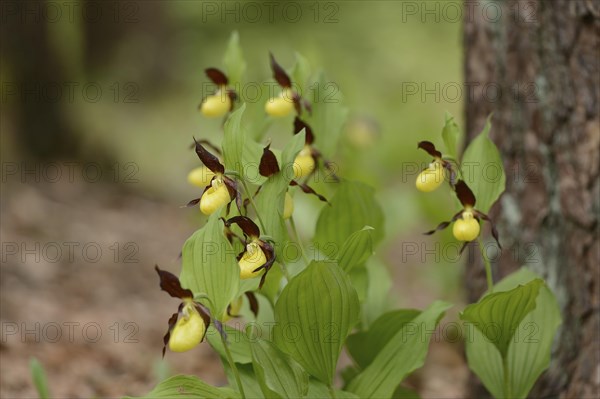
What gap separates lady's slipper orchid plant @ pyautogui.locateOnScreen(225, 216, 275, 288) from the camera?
3.65 feet

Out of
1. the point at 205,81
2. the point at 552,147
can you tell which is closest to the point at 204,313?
the point at 552,147

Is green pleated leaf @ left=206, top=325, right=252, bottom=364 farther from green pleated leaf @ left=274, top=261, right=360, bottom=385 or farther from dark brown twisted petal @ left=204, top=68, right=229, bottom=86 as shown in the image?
dark brown twisted petal @ left=204, top=68, right=229, bottom=86

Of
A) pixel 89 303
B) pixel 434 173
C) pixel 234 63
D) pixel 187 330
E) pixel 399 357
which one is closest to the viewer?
pixel 187 330

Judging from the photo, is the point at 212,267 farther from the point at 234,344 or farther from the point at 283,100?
the point at 283,100

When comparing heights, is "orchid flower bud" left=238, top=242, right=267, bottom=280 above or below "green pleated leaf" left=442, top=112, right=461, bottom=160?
below

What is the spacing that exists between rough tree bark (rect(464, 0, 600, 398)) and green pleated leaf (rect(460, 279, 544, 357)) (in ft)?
1.45

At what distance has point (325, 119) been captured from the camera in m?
→ 1.45

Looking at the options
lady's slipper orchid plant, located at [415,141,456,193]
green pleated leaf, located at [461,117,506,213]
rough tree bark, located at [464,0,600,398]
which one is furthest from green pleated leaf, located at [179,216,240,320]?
rough tree bark, located at [464,0,600,398]

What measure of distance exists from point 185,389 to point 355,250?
392mm

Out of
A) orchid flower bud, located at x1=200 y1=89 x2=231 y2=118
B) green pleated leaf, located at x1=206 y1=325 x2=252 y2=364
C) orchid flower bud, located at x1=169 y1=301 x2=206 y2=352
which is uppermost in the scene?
orchid flower bud, located at x1=200 y1=89 x2=231 y2=118

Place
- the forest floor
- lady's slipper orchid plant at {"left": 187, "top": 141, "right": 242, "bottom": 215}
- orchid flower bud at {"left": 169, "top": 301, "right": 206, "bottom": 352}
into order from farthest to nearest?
the forest floor
lady's slipper orchid plant at {"left": 187, "top": 141, "right": 242, "bottom": 215}
orchid flower bud at {"left": 169, "top": 301, "right": 206, "bottom": 352}

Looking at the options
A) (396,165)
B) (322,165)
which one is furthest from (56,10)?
(322,165)

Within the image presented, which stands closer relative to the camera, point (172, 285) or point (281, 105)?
point (172, 285)

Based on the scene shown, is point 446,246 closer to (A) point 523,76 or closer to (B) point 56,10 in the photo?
(A) point 523,76
